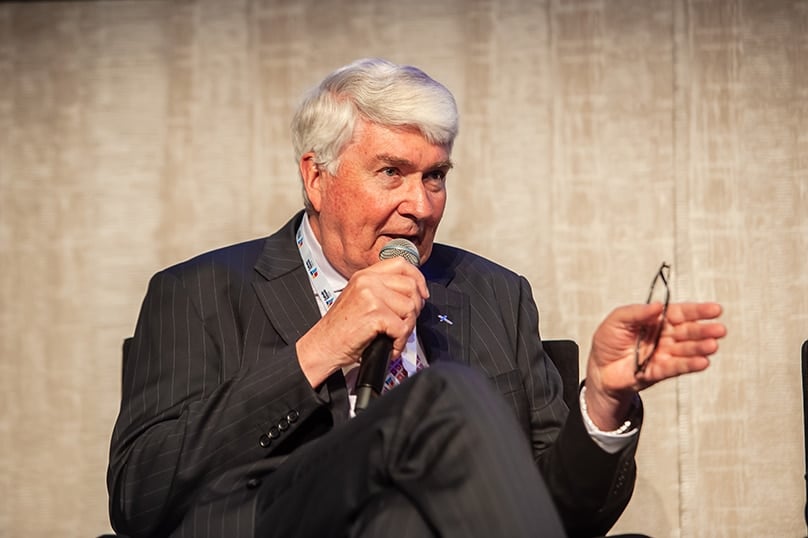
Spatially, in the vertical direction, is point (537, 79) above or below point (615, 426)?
above

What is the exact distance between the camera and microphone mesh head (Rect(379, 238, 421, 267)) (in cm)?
207

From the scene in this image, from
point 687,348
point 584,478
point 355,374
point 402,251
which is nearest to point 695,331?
point 687,348

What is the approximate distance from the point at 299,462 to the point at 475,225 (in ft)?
4.51

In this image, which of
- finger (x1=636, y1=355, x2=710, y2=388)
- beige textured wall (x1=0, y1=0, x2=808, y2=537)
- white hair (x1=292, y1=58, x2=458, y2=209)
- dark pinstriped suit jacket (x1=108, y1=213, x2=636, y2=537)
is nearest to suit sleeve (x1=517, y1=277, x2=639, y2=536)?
dark pinstriped suit jacket (x1=108, y1=213, x2=636, y2=537)

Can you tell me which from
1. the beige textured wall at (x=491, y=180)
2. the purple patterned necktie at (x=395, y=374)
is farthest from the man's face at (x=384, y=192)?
the beige textured wall at (x=491, y=180)

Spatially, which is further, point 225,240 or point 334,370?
point 225,240

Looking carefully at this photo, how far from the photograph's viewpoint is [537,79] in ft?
9.73

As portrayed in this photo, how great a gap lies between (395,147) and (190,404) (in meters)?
0.64

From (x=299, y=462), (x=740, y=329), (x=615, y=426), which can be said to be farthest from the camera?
(x=740, y=329)

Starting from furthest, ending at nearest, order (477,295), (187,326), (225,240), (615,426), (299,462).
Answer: (225,240)
(477,295)
(187,326)
(615,426)
(299,462)

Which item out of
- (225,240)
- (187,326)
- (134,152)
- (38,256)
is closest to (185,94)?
(134,152)

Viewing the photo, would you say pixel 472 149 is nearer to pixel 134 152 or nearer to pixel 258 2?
pixel 258 2

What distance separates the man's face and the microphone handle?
40 centimetres

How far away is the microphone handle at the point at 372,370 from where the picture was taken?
1.69 metres
